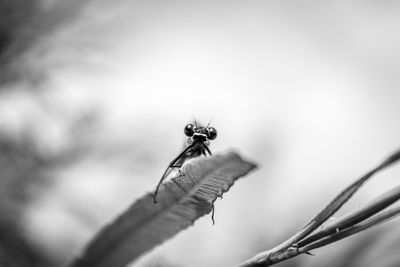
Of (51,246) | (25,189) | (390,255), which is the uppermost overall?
(25,189)

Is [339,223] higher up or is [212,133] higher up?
[212,133]

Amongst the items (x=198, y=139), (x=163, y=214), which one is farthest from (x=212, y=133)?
(x=163, y=214)

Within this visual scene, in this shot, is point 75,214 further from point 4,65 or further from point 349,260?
point 349,260

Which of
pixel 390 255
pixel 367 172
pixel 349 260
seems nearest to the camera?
pixel 367 172

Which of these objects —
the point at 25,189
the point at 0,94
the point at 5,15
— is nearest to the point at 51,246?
the point at 25,189

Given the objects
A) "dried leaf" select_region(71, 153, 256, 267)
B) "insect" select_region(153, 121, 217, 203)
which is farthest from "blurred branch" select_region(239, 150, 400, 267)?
"insect" select_region(153, 121, 217, 203)

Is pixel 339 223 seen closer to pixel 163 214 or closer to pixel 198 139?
pixel 163 214
